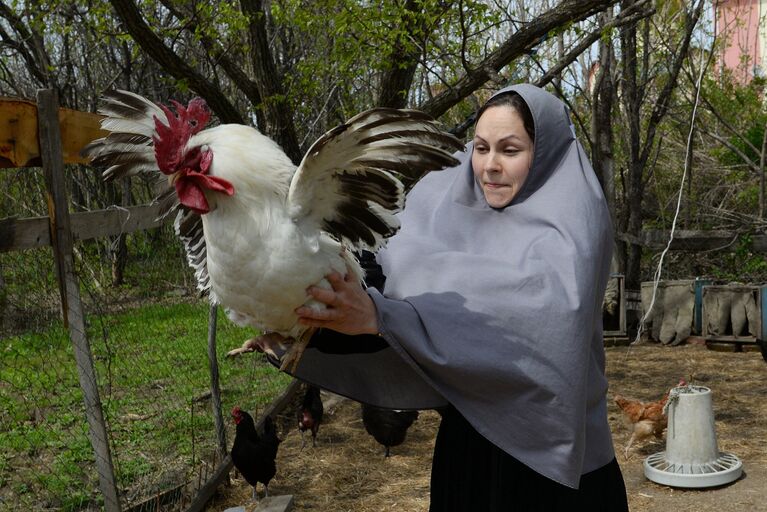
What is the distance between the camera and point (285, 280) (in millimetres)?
1711

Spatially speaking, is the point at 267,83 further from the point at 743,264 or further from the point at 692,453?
the point at 743,264

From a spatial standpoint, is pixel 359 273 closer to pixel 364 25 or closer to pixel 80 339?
pixel 80 339

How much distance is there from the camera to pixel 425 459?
585 centimetres

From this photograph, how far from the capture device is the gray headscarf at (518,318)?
1919mm

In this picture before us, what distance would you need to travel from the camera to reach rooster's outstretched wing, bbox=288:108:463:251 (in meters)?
1.68

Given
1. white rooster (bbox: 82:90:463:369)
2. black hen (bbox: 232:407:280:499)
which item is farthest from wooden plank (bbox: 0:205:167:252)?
black hen (bbox: 232:407:280:499)

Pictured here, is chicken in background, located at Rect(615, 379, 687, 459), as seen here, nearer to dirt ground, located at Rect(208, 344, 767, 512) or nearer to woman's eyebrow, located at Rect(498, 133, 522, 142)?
dirt ground, located at Rect(208, 344, 767, 512)

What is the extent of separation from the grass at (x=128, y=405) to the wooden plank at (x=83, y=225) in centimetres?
41

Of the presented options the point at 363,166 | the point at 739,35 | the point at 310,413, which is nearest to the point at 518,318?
the point at 363,166

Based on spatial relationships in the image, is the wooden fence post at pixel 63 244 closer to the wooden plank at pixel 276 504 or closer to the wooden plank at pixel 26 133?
the wooden plank at pixel 26 133

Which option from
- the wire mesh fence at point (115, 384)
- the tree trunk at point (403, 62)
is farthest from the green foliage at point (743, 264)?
the wire mesh fence at point (115, 384)

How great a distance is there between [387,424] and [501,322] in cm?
378

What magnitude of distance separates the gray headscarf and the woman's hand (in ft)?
0.14

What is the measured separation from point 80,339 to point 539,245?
216 cm
